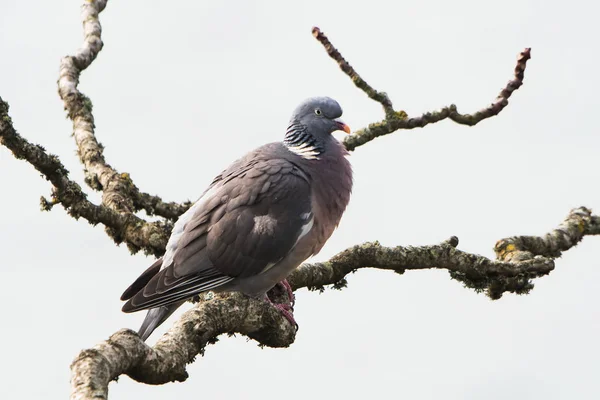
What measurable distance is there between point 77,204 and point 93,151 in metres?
→ 0.82

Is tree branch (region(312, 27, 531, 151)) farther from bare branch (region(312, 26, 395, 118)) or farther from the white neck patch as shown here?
the white neck patch

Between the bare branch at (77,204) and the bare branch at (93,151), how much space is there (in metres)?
0.16

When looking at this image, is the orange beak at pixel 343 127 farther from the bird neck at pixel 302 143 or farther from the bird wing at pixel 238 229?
the bird wing at pixel 238 229

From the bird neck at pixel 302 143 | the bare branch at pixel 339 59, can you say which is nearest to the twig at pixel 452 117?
the bare branch at pixel 339 59

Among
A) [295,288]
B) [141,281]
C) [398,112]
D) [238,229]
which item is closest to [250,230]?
[238,229]

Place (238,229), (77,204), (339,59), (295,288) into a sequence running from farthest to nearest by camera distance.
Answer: (339,59)
(295,288)
(238,229)
(77,204)

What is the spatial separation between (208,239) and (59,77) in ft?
5.99

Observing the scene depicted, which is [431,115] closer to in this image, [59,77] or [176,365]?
[59,77]

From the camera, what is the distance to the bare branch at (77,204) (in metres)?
5.35

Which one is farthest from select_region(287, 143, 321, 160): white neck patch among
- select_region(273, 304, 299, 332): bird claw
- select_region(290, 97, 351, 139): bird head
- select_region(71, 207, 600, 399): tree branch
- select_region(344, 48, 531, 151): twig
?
select_region(273, 304, 299, 332): bird claw

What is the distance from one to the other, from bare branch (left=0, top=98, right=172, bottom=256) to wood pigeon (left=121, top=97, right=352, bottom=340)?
0.54 ft

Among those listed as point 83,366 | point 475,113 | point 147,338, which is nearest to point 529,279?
point 475,113

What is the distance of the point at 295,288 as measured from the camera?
19.6 ft

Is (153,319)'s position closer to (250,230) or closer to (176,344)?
(250,230)
